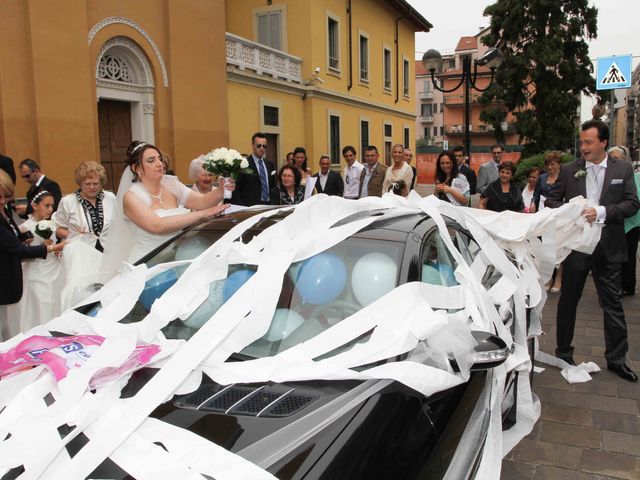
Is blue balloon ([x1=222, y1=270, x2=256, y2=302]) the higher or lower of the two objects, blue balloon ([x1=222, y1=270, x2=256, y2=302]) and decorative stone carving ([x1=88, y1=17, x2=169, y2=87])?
the lower

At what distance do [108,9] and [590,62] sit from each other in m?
24.4

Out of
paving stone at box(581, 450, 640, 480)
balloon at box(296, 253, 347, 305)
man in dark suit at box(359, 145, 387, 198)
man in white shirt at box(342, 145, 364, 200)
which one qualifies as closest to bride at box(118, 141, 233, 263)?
balloon at box(296, 253, 347, 305)

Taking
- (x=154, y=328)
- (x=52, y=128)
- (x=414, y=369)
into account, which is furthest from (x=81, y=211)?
(x=52, y=128)

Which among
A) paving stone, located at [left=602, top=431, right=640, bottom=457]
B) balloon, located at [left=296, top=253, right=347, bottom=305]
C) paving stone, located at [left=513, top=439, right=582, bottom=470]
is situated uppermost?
balloon, located at [left=296, top=253, right=347, bottom=305]

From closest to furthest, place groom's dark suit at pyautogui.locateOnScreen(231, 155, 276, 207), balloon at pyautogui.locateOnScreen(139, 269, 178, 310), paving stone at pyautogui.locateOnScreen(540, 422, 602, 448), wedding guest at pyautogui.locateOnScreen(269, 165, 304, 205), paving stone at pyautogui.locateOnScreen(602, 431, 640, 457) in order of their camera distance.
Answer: balloon at pyautogui.locateOnScreen(139, 269, 178, 310) < paving stone at pyautogui.locateOnScreen(602, 431, 640, 457) < paving stone at pyautogui.locateOnScreen(540, 422, 602, 448) < groom's dark suit at pyautogui.locateOnScreen(231, 155, 276, 207) < wedding guest at pyautogui.locateOnScreen(269, 165, 304, 205)

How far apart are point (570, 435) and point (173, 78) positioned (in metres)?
11.8

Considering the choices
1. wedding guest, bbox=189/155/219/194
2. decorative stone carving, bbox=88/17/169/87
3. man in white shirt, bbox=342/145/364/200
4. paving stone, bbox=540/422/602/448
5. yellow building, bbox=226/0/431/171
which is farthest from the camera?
yellow building, bbox=226/0/431/171

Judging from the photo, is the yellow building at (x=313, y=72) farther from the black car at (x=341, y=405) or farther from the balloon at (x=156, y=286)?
the black car at (x=341, y=405)

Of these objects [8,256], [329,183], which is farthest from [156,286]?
[329,183]

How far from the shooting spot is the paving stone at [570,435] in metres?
3.40

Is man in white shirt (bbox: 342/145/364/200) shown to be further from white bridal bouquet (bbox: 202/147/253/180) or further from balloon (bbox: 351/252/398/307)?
balloon (bbox: 351/252/398/307)

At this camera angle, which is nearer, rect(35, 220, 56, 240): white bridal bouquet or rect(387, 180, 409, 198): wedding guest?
rect(35, 220, 56, 240): white bridal bouquet

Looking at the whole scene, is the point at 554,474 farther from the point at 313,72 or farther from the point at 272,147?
the point at 313,72

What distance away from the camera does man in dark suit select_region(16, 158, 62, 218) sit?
7880 millimetres
